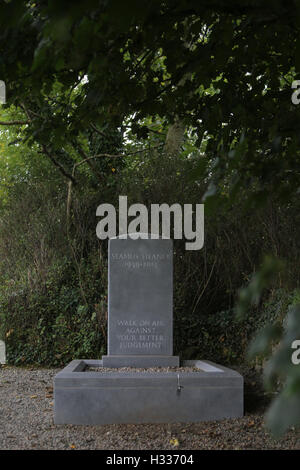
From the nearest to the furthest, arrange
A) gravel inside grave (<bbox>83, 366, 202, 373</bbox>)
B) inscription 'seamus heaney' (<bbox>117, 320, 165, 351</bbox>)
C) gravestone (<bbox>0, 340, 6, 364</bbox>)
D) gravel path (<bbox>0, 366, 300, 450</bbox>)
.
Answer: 1. gravel path (<bbox>0, 366, 300, 450</bbox>)
2. gravel inside grave (<bbox>83, 366, 202, 373</bbox>)
3. inscription 'seamus heaney' (<bbox>117, 320, 165, 351</bbox>)
4. gravestone (<bbox>0, 340, 6, 364</bbox>)

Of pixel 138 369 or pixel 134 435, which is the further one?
pixel 138 369

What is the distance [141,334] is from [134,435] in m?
1.93

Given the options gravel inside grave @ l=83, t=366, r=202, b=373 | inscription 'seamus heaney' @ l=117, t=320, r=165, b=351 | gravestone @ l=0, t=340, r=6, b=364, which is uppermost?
inscription 'seamus heaney' @ l=117, t=320, r=165, b=351

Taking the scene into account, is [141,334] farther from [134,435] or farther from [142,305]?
[134,435]

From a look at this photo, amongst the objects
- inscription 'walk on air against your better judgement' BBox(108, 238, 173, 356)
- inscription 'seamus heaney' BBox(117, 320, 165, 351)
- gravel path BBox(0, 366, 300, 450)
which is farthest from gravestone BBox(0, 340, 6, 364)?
inscription 'seamus heaney' BBox(117, 320, 165, 351)

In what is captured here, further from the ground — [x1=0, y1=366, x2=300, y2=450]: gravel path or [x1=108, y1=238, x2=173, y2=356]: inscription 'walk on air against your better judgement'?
[x1=108, y1=238, x2=173, y2=356]: inscription 'walk on air against your better judgement'

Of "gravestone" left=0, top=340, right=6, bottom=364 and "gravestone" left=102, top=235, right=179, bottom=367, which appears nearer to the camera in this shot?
"gravestone" left=102, top=235, right=179, bottom=367

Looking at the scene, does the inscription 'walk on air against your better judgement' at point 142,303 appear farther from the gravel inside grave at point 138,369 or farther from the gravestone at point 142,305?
the gravel inside grave at point 138,369

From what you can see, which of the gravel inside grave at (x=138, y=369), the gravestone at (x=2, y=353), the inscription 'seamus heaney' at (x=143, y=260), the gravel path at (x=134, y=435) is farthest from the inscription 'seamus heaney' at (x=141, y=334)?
the gravestone at (x=2, y=353)

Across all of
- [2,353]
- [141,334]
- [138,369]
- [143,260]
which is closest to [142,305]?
[141,334]

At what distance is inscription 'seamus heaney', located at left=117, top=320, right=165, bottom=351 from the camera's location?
21.8ft

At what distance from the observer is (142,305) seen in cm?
666

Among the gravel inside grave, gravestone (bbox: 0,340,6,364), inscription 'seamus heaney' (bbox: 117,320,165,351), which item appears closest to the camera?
the gravel inside grave

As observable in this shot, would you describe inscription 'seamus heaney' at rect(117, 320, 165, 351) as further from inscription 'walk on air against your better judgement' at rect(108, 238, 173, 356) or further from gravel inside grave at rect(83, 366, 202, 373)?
gravel inside grave at rect(83, 366, 202, 373)
